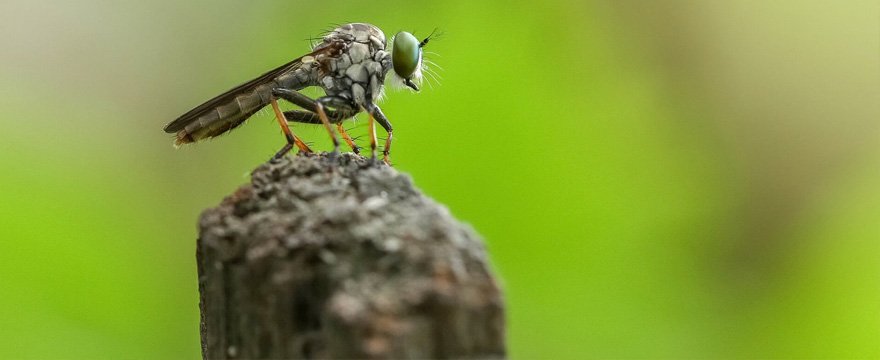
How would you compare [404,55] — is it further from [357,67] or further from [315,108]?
[315,108]

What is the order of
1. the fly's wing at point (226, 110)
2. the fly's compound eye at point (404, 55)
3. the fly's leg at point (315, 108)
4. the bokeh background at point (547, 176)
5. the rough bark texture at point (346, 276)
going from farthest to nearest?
the bokeh background at point (547, 176) < the fly's wing at point (226, 110) < the fly's compound eye at point (404, 55) < the fly's leg at point (315, 108) < the rough bark texture at point (346, 276)

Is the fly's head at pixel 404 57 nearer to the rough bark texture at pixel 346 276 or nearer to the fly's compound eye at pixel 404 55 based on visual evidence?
the fly's compound eye at pixel 404 55

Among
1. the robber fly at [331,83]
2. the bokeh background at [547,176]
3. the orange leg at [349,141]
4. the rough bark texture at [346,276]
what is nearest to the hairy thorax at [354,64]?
the robber fly at [331,83]

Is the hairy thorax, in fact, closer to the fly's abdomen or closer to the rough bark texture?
the fly's abdomen

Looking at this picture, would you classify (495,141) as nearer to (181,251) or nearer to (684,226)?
(684,226)

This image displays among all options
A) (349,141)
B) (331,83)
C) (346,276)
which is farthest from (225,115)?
(346,276)

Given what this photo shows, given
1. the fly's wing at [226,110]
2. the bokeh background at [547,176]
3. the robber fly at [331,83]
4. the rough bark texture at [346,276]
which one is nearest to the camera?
the rough bark texture at [346,276]

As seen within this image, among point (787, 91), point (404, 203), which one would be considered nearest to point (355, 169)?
point (404, 203)
